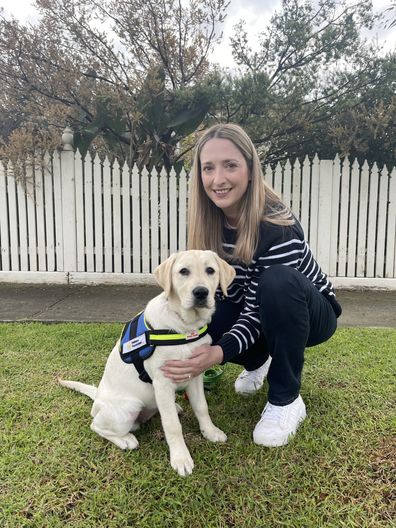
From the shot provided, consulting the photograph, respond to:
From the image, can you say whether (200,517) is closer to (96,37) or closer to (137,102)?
(137,102)

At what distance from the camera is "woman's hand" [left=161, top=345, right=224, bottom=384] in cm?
210

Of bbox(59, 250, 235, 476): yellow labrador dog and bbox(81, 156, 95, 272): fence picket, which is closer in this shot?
bbox(59, 250, 235, 476): yellow labrador dog

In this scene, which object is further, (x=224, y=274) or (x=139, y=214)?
(x=139, y=214)

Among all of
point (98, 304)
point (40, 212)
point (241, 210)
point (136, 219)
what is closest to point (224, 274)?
point (241, 210)

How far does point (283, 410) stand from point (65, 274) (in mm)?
4726

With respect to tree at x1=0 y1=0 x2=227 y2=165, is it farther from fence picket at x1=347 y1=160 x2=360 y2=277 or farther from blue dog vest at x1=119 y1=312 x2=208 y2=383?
blue dog vest at x1=119 y1=312 x2=208 y2=383

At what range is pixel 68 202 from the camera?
6.12 metres

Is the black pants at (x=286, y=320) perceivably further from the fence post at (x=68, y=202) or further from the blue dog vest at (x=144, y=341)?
the fence post at (x=68, y=202)

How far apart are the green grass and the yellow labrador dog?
0.12m

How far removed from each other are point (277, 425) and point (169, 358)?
2.40 ft

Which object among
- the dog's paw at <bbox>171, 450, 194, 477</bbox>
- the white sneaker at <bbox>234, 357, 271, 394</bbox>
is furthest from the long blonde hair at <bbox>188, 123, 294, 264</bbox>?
the dog's paw at <bbox>171, 450, 194, 477</bbox>

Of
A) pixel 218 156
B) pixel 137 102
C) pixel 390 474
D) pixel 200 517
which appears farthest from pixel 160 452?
pixel 137 102

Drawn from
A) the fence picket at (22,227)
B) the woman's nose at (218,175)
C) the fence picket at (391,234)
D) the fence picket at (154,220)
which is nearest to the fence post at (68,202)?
the fence picket at (22,227)

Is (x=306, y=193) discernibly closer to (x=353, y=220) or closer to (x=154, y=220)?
(x=353, y=220)
